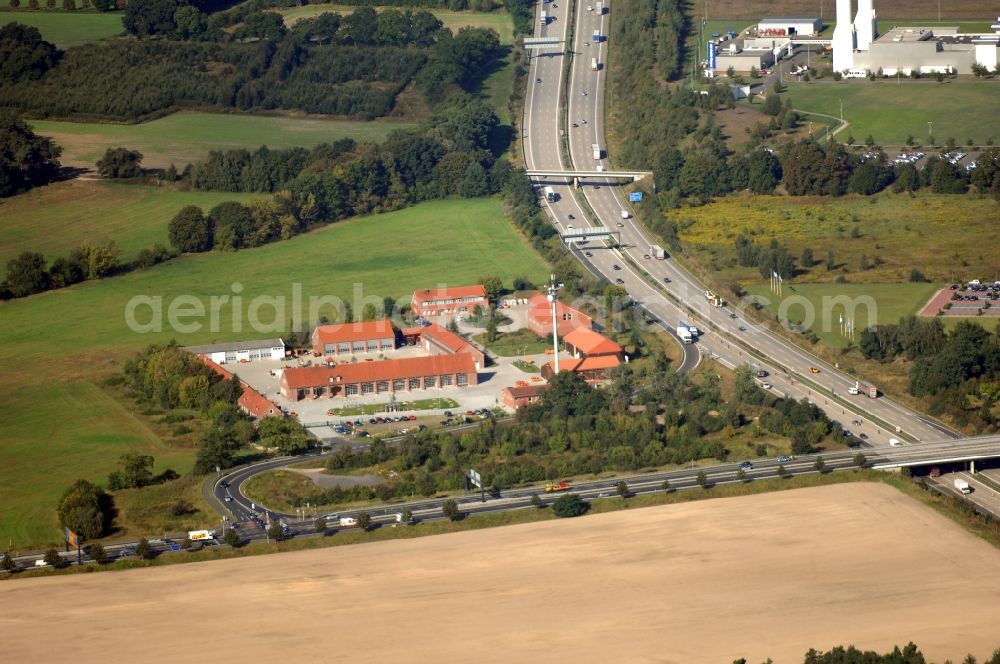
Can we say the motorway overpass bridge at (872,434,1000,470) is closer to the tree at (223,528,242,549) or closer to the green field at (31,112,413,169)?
the tree at (223,528,242,549)

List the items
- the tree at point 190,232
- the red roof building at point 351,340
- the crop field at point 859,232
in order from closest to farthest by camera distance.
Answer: the red roof building at point 351,340 < the crop field at point 859,232 < the tree at point 190,232

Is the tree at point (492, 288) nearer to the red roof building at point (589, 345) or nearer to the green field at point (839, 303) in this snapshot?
the red roof building at point (589, 345)

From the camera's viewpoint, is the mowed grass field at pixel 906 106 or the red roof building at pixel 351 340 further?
the mowed grass field at pixel 906 106

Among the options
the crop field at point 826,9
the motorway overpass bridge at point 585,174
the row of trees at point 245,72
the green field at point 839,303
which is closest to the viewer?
the green field at point 839,303

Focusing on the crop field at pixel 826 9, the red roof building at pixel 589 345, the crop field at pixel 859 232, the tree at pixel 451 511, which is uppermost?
the crop field at pixel 826 9

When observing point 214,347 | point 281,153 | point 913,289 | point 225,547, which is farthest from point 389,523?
point 281,153

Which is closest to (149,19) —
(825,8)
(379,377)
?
(825,8)

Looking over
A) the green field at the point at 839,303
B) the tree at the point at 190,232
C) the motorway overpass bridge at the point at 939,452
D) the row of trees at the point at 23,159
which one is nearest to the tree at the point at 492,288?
the green field at the point at 839,303

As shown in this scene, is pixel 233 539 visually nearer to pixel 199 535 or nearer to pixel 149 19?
pixel 199 535
